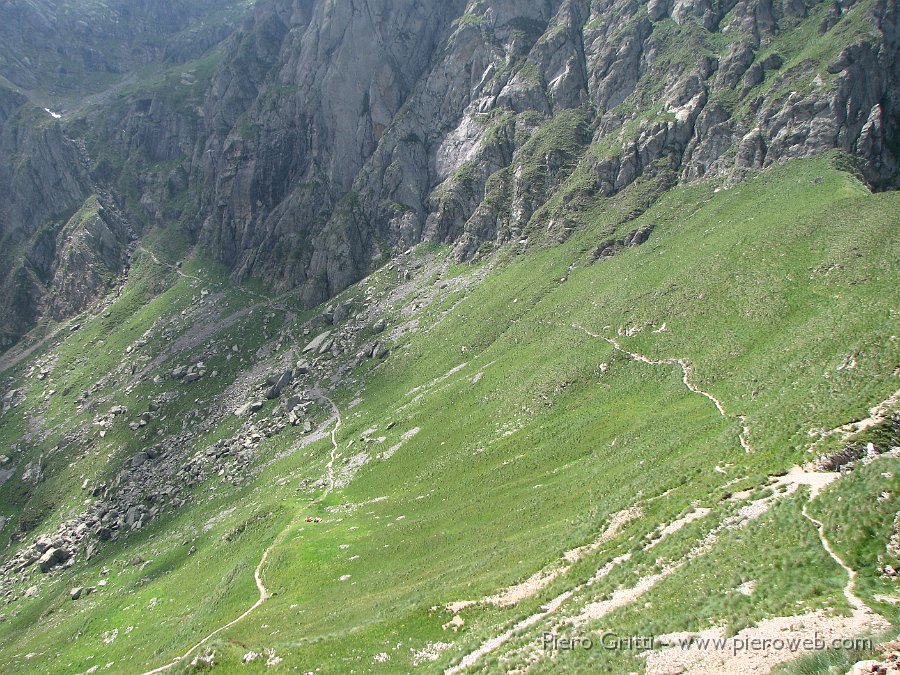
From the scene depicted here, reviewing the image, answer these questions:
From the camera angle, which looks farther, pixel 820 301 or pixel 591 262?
pixel 591 262

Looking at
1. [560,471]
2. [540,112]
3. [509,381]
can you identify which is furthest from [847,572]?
[540,112]

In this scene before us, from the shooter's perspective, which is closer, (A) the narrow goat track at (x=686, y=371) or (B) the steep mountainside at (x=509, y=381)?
(B) the steep mountainside at (x=509, y=381)

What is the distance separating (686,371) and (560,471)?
21790 millimetres

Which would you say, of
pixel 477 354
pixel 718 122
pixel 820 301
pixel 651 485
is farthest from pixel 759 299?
pixel 718 122

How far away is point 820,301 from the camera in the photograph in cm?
5988

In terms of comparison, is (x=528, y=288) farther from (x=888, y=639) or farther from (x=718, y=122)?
(x=888, y=639)

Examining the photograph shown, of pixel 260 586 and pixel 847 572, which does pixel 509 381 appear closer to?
pixel 260 586

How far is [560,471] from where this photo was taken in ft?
173

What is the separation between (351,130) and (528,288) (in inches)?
4742

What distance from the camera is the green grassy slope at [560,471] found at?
84.6 feet

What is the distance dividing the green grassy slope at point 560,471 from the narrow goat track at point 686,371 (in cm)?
72

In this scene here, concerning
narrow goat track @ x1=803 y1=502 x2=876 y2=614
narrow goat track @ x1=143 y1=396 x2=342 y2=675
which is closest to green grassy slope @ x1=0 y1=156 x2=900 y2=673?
narrow goat track @ x1=803 y1=502 x2=876 y2=614

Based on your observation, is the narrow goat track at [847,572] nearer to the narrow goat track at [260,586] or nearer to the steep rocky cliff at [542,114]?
the narrow goat track at [260,586]

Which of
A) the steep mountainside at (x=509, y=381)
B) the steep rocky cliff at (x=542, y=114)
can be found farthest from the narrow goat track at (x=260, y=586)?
the steep rocky cliff at (x=542, y=114)
